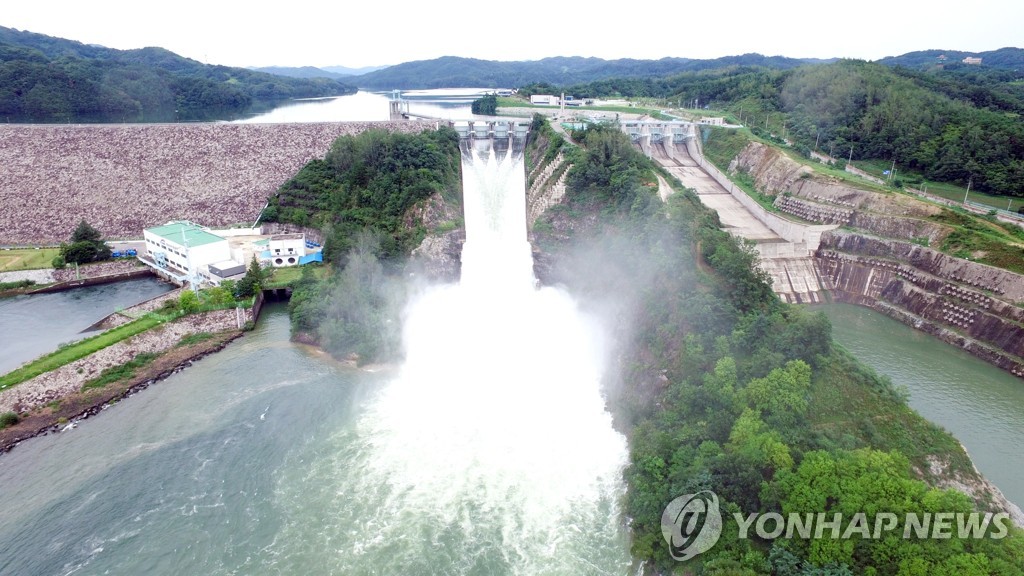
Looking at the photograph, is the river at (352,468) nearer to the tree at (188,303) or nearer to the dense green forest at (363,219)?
the dense green forest at (363,219)

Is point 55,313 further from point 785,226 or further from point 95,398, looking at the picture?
point 785,226

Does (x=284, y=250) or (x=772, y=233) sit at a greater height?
(x=772, y=233)

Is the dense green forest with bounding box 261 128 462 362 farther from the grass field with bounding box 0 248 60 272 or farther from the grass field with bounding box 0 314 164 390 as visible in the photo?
the grass field with bounding box 0 248 60 272

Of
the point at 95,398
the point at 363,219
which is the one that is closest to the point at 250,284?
the point at 363,219

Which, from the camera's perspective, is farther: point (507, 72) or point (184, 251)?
point (507, 72)

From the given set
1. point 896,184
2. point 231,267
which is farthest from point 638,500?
point 896,184

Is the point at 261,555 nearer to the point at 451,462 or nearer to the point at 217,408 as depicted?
the point at 451,462

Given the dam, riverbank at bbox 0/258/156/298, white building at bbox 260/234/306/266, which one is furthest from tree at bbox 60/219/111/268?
white building at bbox 260/234/306/266
